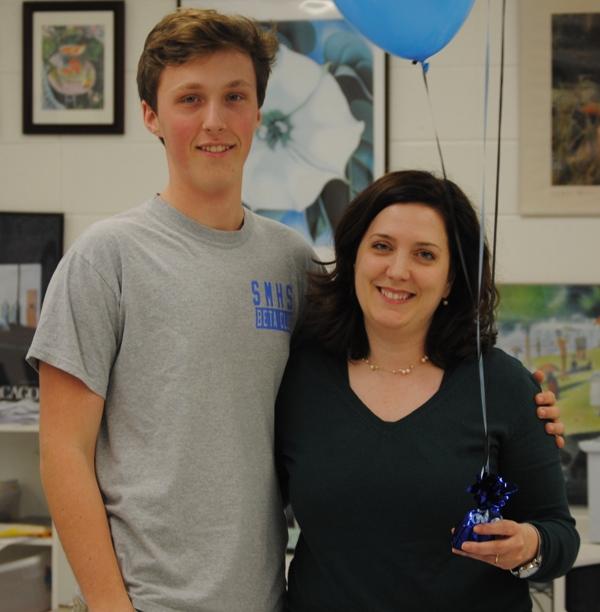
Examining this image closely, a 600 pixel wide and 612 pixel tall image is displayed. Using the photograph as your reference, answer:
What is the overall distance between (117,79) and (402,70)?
910 mm

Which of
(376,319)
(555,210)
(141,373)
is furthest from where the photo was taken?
(555,210)

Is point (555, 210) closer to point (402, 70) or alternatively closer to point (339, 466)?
point (402, 70)

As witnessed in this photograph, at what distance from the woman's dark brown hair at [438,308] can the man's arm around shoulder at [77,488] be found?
1.52ft

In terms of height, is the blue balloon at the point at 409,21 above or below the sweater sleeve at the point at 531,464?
above

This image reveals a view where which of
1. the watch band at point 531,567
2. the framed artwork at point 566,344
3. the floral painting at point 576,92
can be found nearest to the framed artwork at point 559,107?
the floral painting at point 576,92

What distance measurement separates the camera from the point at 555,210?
2.94m

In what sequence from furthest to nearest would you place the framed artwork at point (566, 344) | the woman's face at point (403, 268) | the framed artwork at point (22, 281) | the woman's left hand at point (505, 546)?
the framed artwork at point (22, 281) → the framed artwork at point (566, 344) → the woman's face at point (403, 268) → the woman's left hand at point (505, 546)

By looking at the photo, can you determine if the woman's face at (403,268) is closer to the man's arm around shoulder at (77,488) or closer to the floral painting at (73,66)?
the man's arm around shoulder at (77,488)

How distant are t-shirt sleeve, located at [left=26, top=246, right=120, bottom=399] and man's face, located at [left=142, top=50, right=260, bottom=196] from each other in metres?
0.23

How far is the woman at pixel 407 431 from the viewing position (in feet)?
4.86

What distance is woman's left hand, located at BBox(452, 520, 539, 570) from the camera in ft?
4.48

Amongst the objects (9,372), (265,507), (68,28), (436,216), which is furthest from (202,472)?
(68,28)

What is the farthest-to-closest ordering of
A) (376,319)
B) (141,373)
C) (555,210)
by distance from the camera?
(555,210), (376,319), (141,373)

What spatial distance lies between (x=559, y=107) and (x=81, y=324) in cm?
202
